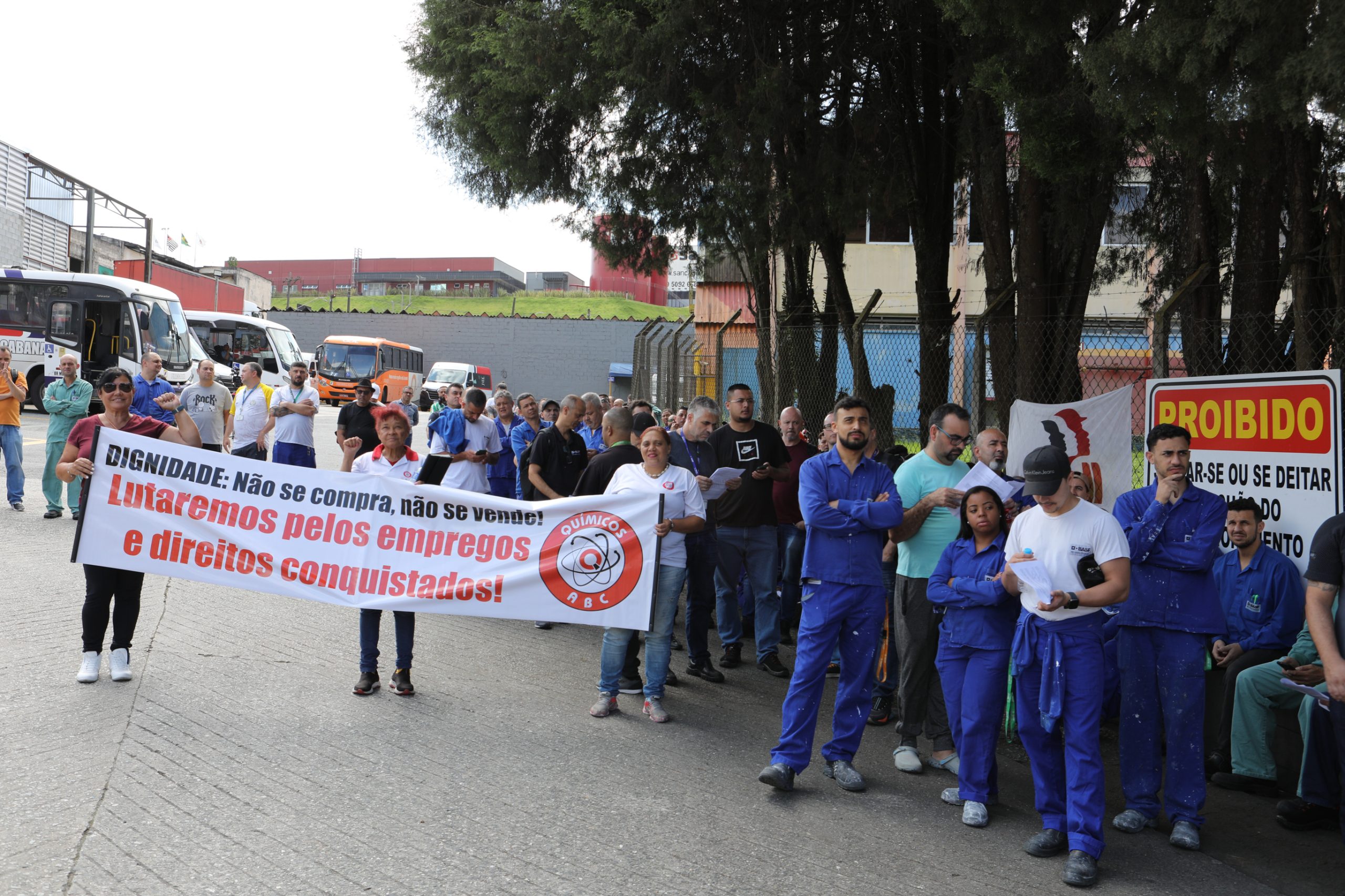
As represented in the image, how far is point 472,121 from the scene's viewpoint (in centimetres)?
1148

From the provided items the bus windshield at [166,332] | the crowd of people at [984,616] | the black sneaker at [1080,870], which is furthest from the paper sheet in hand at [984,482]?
the bus windshield at [166,332]

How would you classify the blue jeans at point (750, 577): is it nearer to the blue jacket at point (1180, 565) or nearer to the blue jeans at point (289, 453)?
the blue jacket at point (1180, 565)

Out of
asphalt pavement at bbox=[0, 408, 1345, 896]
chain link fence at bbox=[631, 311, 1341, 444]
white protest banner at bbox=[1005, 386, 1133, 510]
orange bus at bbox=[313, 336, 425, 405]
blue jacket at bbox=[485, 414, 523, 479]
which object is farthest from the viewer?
orange bus at bbox=[313, 336, 425, 405]

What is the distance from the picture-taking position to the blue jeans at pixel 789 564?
29.0 ft

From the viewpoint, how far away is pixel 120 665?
6.71 m

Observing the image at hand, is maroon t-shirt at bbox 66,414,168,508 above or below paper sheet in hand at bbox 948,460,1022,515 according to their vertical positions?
above

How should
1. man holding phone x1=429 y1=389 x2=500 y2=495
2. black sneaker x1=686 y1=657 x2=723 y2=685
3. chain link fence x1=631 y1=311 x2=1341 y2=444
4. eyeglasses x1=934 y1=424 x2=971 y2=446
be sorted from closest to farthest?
eyeglasses x1=934 y1=424 x2=971 y2=446, black sneaker x1=686 y1=657 x2=723 y2=685, chain link fence x1=631 y1=311 x2=1341 y2=444, man holding phone x1=429 y1=389 x2=500 y2=495

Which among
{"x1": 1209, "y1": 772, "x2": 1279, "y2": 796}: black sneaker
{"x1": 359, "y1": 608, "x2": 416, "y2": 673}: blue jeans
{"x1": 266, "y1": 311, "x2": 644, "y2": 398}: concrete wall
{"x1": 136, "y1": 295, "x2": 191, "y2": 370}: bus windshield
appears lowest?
{"x1": 1209, "y1": 772, "x2": 1279, "y2": 796}: black sneaker

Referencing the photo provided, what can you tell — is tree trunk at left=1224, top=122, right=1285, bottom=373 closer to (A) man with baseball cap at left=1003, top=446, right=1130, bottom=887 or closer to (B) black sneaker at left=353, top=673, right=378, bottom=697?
(A) man with baseball cap at left=1003, top=446, right=1130, bottom=887

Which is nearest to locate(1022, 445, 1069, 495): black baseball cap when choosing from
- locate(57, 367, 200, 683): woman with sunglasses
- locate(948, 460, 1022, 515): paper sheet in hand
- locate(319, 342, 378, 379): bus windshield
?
locate(948, 460, 1022, 515): paper sheet in hand

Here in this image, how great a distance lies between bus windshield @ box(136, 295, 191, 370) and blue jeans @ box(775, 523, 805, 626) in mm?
23880

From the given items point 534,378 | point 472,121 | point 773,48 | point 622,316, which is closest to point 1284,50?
point 773,48

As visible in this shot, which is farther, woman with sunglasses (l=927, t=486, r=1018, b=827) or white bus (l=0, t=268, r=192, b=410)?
white bus (l=0, t=268, r=192, b=410)

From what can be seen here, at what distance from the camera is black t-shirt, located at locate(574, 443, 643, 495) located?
7.51 meters
